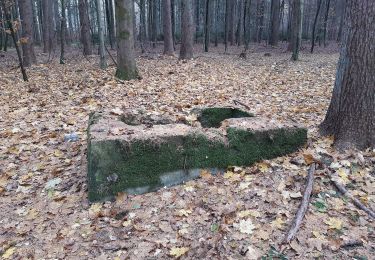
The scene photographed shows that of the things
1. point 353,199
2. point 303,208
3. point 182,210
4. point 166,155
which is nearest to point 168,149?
point 166,155

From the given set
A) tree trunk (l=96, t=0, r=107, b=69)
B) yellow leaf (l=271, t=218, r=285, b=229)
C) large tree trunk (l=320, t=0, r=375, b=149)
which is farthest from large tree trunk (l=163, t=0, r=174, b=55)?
yellow leaf (l=271, t=218, r=285, b=229)

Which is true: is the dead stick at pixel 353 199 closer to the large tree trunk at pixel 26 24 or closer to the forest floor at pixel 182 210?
the forest floor at pixel 182 210

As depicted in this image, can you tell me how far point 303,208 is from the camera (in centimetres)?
371

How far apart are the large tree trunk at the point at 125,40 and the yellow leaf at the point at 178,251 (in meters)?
7.78

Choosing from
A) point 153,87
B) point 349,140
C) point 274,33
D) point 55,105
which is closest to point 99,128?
point 349,140

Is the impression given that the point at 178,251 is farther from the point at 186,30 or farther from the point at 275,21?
the point at 275,21

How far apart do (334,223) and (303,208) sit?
0.34 m

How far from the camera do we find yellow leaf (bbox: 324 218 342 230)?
348 centimetres

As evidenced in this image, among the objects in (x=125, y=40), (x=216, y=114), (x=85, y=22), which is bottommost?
(x=216, y=114)

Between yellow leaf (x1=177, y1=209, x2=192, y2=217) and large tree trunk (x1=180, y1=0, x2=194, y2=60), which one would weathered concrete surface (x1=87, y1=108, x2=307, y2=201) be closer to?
yellow leaf (x1=177, y1=209, x2=192, y2=217)

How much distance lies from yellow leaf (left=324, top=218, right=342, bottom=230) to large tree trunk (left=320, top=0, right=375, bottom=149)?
1.52 m

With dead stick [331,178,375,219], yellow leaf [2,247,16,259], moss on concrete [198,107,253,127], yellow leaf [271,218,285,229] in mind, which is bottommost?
yellow leaf [2,247,16,259]

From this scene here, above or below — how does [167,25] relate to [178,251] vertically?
above

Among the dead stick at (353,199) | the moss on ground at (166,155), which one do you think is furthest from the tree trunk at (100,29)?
the dead stick at (353,199)
